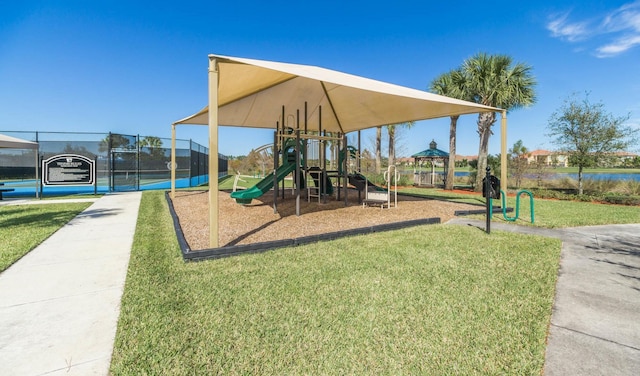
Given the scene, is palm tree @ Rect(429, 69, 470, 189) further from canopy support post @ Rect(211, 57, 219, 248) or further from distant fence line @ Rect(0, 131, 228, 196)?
distant fence line @ Rect(0, 131, 228, 196)

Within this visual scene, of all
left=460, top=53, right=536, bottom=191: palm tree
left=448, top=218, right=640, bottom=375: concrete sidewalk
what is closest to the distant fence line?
left=448, top=218, right=640, bottom=375: concrete sidewalk

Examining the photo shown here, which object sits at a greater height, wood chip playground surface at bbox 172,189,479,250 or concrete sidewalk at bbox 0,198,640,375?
wood chip playground surface at bbox 172,189,479,250

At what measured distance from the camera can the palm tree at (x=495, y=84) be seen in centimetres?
1325

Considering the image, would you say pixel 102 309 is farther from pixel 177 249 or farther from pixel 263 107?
pixel 263 107

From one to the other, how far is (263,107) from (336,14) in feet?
29.5

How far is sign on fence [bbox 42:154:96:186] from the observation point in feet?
35.8

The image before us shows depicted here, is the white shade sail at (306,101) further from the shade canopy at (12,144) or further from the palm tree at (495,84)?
the palm tree at (495,84)

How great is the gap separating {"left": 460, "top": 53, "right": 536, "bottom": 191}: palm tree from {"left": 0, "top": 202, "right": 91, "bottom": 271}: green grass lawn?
1538cm

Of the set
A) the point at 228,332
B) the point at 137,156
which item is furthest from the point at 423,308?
the point at 137,156

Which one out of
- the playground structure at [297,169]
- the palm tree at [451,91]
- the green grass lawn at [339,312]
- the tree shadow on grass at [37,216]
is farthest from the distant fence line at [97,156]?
the palm tree at [451,91]

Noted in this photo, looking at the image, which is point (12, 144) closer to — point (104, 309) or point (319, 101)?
point (319, 101)

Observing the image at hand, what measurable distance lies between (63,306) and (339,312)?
252 centimetres

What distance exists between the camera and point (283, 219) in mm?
6512

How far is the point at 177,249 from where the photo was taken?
426 cm
